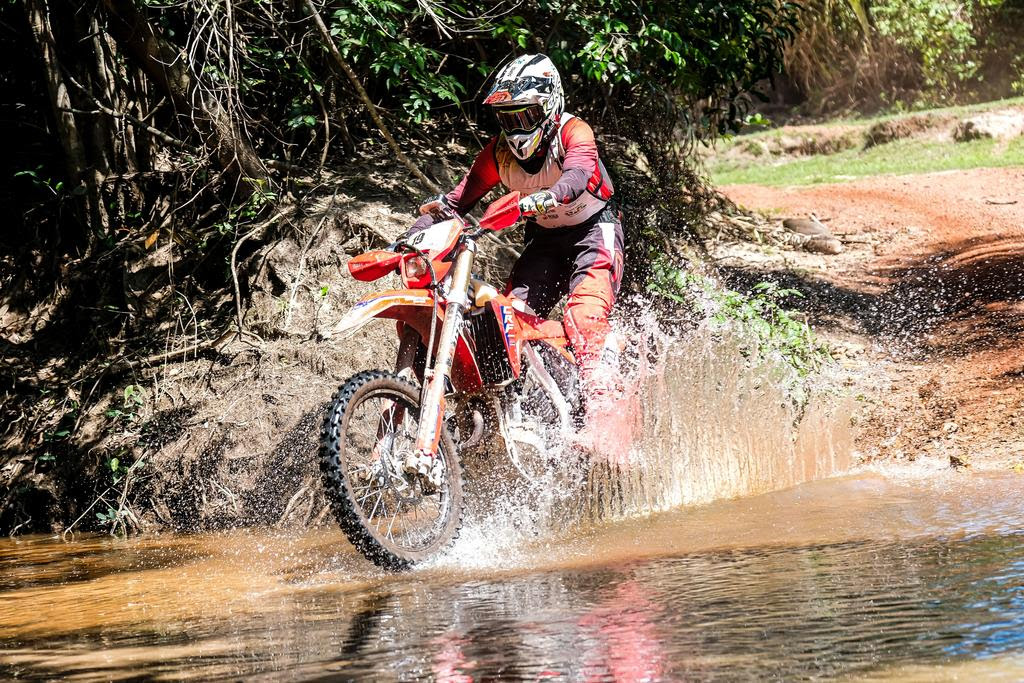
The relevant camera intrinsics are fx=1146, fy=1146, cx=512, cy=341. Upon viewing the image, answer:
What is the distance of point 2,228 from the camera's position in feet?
30.3

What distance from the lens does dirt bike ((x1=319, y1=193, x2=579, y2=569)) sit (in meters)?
5.00

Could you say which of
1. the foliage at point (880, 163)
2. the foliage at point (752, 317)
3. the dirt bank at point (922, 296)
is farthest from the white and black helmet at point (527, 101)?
the foliage at point (880, 163)

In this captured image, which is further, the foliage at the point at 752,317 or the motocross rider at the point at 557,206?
the foliage at the point at 752,317

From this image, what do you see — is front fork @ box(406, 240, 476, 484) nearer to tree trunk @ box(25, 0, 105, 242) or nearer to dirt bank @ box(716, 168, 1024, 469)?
dirt bank @ box(716, 168, 1024, 469)

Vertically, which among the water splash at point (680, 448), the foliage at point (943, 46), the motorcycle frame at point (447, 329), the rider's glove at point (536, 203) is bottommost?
the water splash at point (680, 448)

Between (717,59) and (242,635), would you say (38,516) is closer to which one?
(242,635)

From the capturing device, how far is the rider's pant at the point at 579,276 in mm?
5926

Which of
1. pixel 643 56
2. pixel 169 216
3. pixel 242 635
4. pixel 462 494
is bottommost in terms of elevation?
pixel 242 635

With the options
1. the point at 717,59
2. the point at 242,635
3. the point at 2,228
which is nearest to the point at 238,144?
the point at 2,228

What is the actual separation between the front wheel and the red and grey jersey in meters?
1.33

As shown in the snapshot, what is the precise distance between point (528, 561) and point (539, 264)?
1.85 meters

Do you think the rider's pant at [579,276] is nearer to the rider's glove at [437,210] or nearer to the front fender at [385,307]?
the rider's glove at [437,210]

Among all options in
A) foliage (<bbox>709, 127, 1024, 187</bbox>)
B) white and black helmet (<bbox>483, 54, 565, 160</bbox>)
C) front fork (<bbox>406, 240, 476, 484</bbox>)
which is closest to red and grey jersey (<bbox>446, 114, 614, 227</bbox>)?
white and black helmet (<bbox>483, 54, 565, 160</bbox>)

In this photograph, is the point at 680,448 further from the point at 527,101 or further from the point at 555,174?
the point at 527,101
